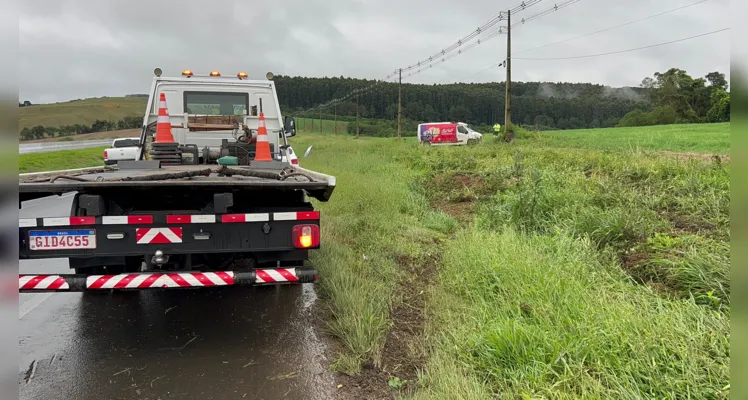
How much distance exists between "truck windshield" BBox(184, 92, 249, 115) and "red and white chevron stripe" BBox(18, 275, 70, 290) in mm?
4283

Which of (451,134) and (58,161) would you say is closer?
(58,161)

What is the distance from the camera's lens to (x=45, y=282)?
3.44m

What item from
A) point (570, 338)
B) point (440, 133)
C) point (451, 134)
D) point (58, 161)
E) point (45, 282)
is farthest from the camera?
point (440, 133)

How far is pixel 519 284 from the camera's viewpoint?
4.09 meters

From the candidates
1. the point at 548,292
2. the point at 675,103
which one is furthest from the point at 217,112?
the point at 675,103

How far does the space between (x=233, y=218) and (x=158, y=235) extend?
0.57 meters

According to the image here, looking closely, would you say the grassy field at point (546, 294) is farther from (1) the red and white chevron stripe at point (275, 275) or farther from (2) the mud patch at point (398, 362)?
(1) the red and white chevron stripe at point (275, 275)

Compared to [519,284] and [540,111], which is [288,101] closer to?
[540,111]

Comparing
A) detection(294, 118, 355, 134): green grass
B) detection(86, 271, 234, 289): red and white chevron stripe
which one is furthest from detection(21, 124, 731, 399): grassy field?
detection(294, 118, 355, 134): green grass

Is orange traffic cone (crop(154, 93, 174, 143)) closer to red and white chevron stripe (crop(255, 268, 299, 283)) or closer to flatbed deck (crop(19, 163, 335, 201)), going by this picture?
flatbed deck (crop(19, 163, 335, 201))

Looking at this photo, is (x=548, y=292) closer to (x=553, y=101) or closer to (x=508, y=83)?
(x=508, y=83)

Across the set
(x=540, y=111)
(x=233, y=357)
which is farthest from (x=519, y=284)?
(x=540, y=111)

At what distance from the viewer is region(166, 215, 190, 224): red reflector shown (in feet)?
11.9

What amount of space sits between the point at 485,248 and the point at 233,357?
288cm
